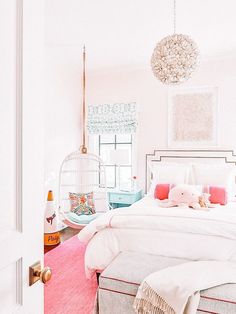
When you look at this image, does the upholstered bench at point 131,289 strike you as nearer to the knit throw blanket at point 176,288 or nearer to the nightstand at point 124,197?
the knit throw blanket at point 176,288

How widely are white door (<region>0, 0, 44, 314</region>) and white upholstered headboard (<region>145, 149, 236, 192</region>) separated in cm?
380

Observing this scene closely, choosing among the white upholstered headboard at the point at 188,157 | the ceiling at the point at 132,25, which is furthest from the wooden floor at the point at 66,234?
the ceiling at the point at 132,25

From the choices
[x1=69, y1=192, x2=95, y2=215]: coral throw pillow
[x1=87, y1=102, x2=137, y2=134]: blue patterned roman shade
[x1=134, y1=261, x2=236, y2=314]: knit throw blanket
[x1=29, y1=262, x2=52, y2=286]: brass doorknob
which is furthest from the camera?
[x1=87, y1=102, x2=137, y2=134]: blue patterned roman shade

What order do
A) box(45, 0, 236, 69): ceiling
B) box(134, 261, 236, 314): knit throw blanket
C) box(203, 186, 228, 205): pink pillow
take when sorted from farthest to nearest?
box(203, 186, 228, 205): pink pillow < box(45, 0, 236, 69): ceiling < box(134, 261, 236, 314): knit throw blanket

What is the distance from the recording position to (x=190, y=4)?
2.81 m

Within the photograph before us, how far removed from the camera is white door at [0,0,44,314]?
0.77 meters

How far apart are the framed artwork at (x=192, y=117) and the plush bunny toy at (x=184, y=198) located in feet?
4.43

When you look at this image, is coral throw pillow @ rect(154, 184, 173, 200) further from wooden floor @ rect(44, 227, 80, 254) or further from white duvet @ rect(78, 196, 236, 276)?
wooden floor @ rect(44, 227, 80, 254)

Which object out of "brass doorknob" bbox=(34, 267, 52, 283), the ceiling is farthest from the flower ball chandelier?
"brass doorknob" bbox=(34, 267, 52, 283)

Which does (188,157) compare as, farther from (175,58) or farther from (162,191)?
(175,58)

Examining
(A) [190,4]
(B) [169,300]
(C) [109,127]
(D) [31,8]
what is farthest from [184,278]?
(C) [109,127]

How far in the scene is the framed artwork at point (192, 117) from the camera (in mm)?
4352

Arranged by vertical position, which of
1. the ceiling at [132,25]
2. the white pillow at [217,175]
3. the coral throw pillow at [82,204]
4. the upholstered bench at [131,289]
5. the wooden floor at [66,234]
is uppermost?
the ceiling at [132,25]

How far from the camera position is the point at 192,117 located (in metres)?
4.46
